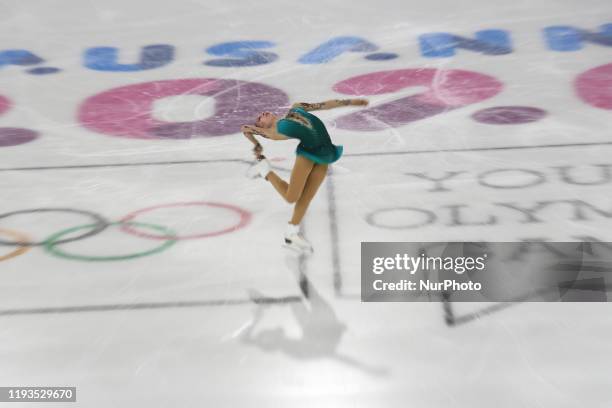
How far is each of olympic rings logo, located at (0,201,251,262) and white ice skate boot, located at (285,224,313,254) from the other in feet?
1.55

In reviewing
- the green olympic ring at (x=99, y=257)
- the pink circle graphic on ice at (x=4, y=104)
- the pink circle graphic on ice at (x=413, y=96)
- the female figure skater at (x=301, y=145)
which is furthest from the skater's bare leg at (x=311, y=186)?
the pink circle graphic on ice at (x=4, y=104)

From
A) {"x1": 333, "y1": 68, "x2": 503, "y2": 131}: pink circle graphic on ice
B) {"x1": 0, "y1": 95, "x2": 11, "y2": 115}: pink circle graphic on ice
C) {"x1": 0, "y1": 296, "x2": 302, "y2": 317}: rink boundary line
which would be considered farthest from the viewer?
{"x1": 0, "y1": 95, "x2": 11, "y2": 115}: pink circle graphic on ice

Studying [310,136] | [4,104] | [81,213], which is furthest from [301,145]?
[4,104]

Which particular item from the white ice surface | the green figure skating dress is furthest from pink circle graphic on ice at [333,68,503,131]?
the green figure skating dress

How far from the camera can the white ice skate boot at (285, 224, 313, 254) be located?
387 centimetres

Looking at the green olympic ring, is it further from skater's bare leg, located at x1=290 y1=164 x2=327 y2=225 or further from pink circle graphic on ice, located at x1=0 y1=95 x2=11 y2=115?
pink circle graphic on ice, located at x1=0 y1=95 x2=11 y2=115

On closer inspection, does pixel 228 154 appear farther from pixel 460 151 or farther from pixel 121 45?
pixel 121 45

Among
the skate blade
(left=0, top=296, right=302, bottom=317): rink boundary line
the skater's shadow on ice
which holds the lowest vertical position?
the skater's shadow on ice

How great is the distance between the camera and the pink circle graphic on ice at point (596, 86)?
6.15 meters

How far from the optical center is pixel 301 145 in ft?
11.6

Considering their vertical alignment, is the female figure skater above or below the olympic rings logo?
above

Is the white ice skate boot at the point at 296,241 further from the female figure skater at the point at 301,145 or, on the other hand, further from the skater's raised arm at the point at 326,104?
the skater's raised arm at the point at 326,104

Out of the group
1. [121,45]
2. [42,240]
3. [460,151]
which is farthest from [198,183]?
[121,45]

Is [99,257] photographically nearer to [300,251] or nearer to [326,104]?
[300,251]
